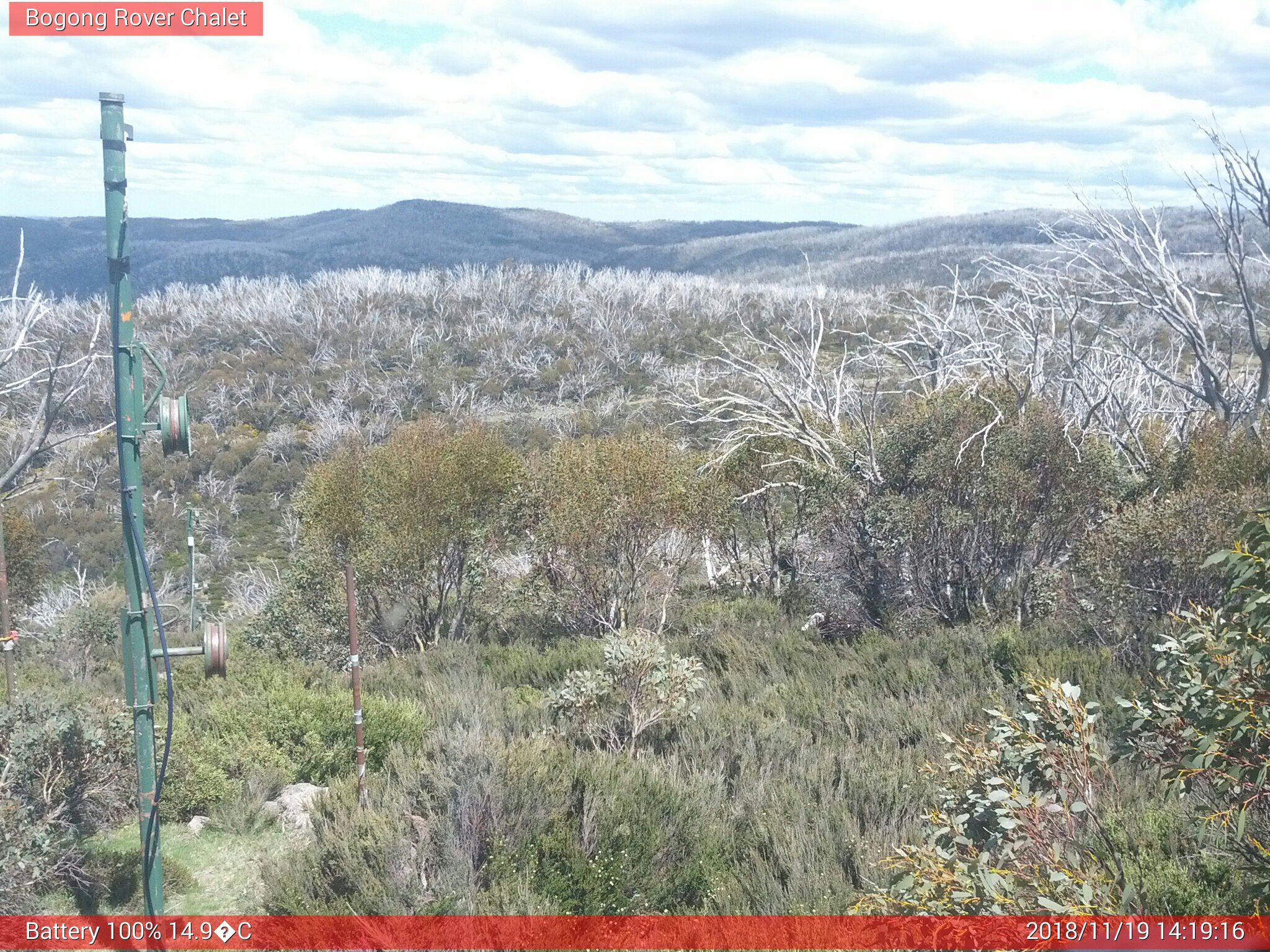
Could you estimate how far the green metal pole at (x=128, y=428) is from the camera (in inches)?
176

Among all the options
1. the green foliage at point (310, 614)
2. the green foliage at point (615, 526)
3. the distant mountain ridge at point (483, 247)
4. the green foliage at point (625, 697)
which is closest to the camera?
the green foliage at point (625, 697)

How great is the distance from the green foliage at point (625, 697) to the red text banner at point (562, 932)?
295cm

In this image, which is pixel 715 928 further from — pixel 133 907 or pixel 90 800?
pixel 90 800

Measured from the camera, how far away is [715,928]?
195 inches

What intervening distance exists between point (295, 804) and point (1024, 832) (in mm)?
5478

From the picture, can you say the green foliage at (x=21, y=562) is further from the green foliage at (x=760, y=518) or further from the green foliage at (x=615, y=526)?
the green foliage at (x=760, y=518)

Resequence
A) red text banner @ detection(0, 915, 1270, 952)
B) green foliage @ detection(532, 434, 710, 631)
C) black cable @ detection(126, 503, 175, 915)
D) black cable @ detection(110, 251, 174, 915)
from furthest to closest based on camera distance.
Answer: green foliage @ detection(532, 434, 710, 631) → black cable @ detection(110, 251, 174, 915) → black cable @ detection(126, 503, 175, 915) → red text banner @ detection(0, 915, 1270, 952)

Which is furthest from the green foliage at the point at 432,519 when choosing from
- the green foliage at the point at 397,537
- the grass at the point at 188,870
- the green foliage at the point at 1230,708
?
the green foliage at the point at 1230,708

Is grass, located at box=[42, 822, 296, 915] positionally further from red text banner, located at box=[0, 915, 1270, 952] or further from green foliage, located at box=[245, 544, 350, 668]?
green foliage, located at box=[245, 544, 350, 668]

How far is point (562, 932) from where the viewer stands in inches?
194

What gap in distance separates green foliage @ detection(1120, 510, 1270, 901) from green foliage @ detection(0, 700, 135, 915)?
557cm

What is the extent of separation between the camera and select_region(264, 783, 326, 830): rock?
719cm

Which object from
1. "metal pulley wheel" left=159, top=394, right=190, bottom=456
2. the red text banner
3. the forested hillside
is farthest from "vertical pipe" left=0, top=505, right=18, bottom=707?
"metal pulley wheel" left=159, top=394, right=190, bottom=456

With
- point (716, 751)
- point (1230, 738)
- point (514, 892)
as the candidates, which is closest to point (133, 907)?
point (514, 892)
